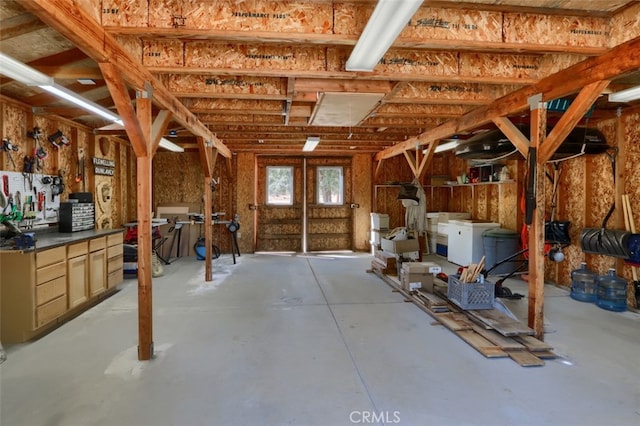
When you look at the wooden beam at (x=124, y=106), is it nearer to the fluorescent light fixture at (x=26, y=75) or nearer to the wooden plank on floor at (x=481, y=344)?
the fluorescent light fixture at (x=26, y=75)

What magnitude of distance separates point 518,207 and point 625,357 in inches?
157

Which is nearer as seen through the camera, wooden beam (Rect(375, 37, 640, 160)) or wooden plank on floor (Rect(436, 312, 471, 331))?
wooden beam (Rect(375, 37, 640, 160))

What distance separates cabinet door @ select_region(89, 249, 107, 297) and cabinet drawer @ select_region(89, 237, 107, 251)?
6cm

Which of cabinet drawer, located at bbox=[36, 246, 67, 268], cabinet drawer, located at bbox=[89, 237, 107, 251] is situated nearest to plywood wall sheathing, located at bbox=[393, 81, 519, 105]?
cabinet drawer, located at bbox=[36, 246, 67, 268]

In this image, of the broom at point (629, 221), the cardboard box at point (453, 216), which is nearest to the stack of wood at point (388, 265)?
the cardboard box at point (453, 216)

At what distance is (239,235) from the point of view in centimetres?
897

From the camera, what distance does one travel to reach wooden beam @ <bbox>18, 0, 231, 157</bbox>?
1.80 m

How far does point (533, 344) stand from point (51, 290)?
4844 mm

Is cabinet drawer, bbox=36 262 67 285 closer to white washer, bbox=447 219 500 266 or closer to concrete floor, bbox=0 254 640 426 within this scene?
concrete floor, bbox=0 254 640 426

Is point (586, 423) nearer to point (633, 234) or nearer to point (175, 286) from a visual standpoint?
point (633, 234)

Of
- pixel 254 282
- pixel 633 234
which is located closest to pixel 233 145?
pixel 254 282

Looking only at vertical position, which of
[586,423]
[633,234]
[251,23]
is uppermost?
[251,23]

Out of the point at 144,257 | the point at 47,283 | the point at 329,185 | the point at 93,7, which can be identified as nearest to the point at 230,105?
the point at 93,7

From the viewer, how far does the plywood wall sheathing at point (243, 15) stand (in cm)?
242
